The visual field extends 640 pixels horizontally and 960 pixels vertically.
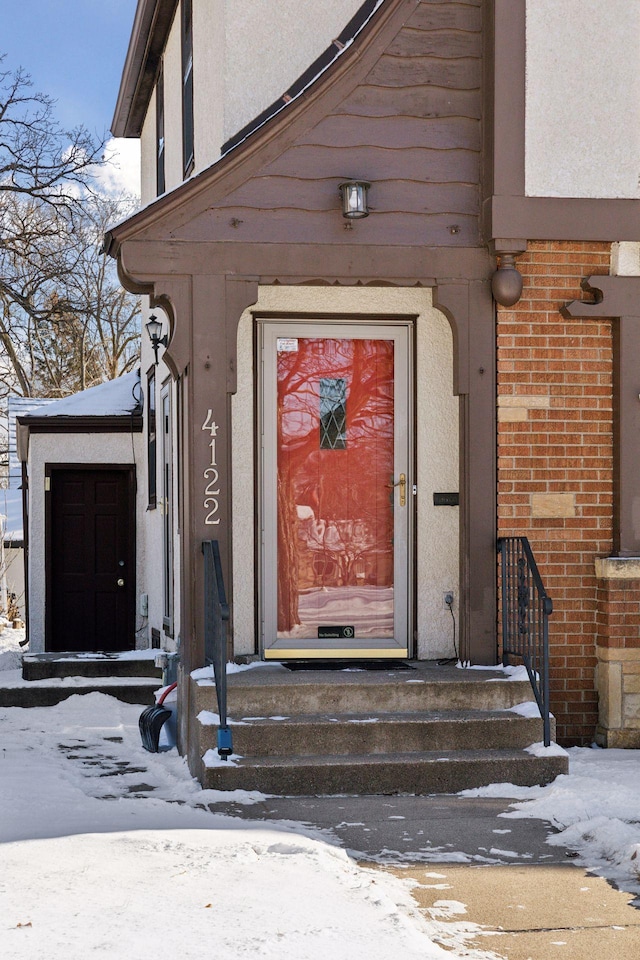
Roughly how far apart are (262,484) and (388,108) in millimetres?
2661

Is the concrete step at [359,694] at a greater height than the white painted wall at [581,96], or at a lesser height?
lesser

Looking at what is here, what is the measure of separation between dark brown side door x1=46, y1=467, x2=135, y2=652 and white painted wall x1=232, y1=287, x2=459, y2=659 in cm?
690

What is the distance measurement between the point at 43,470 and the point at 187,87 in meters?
5.81

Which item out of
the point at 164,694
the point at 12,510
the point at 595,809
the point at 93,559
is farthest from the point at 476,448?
the point at 12,510

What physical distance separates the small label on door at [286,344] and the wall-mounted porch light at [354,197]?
3.58ft

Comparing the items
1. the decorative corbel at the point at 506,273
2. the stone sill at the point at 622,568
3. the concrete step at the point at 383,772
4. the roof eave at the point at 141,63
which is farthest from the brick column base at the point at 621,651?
the roof eave at the point at 141,63

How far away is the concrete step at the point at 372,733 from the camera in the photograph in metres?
6.65

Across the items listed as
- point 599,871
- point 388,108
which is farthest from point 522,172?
point 599,871

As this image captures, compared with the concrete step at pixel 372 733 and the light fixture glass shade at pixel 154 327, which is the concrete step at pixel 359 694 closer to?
the concrete step at pixel 372 733

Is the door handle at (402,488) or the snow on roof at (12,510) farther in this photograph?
the snow on roof at (12,510)

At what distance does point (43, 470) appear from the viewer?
14648 millimetres

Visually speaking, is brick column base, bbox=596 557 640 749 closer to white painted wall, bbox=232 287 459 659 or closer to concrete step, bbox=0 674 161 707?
white painted wall, bbox=232 287 459 659

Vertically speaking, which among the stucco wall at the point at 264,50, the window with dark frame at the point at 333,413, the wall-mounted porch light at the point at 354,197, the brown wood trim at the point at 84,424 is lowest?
the window with dark frame at the point at 333,413

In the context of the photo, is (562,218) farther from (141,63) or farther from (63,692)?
(141,63)
